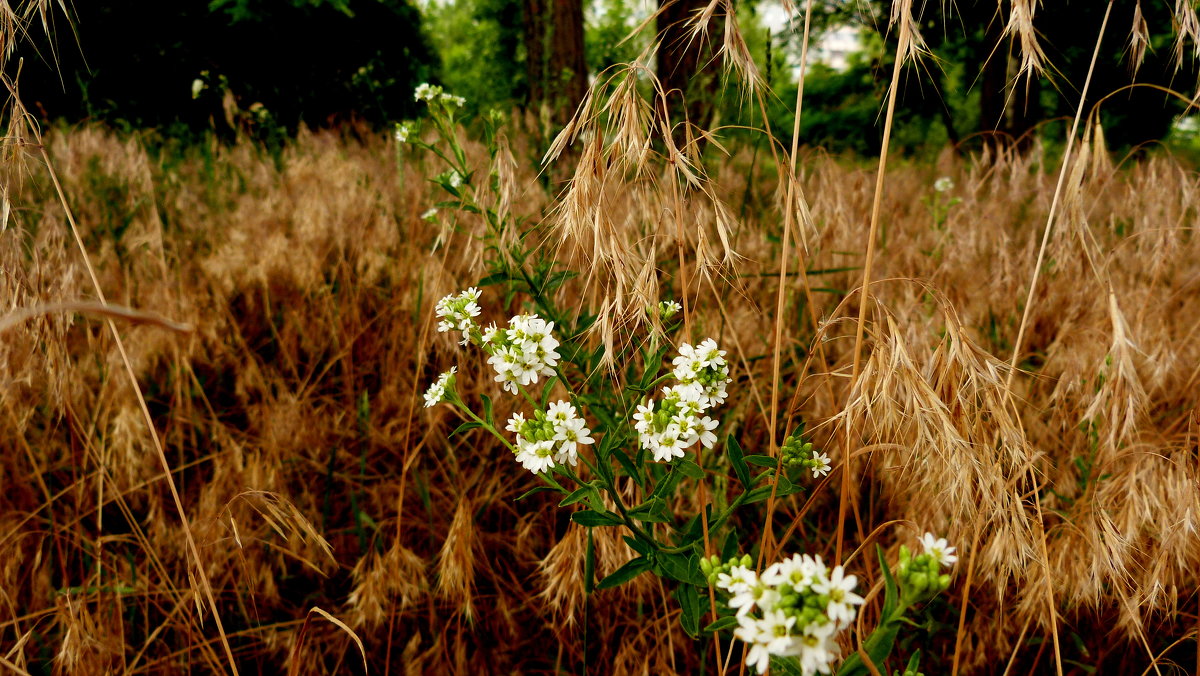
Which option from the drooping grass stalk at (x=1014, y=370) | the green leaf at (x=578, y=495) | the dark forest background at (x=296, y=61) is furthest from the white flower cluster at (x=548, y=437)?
the dark forest background at (x=296, y=61)

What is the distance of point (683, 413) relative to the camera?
114 cm

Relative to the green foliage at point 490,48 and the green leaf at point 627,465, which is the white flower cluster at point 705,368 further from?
the green foliage at point 490,48

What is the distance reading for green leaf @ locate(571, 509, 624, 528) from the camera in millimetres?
1202

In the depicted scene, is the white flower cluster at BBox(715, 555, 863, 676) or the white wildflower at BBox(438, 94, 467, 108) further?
the white wildflower at BBox(438, 94, 467, 108)

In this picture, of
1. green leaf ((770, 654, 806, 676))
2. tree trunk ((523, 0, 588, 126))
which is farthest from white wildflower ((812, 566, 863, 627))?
tree trunk ((523, 0, 588, 126))

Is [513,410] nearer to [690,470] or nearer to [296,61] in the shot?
[690,470]

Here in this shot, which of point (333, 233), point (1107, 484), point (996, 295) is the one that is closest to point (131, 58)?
point (333, 233)

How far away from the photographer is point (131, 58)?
6.66 m

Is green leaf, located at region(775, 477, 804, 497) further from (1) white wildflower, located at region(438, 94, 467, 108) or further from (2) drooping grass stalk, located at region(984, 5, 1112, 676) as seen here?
(1) white wildflower, located at region(438, 94, 467, 108)

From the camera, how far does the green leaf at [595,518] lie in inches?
47.3

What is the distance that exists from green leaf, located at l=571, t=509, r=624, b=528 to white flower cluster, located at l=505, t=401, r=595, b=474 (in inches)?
4.8

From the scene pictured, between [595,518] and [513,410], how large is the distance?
3.22 feet

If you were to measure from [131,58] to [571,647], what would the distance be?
7598 mm

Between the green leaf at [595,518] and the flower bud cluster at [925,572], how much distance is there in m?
Result: 0.50
